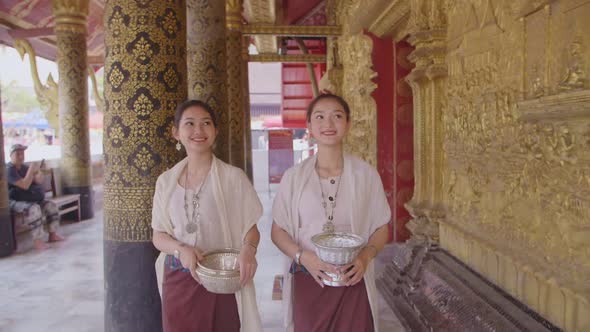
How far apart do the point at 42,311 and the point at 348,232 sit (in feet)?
11.5

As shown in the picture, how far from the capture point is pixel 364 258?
192 cm

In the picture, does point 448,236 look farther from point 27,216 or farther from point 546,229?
point 27,216

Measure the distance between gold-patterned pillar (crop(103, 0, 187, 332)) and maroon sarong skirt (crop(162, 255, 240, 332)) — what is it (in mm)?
764

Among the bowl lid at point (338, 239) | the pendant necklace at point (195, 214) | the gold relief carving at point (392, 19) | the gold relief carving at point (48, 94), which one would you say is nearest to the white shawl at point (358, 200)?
the bowl lid at point (338, 239)

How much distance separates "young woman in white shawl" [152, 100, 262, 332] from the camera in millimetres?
2117

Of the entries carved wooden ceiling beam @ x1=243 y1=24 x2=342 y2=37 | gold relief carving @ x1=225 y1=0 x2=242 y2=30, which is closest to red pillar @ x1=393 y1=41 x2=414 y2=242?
carved wooden ceiling beam @ x1=243 y1=24 x2=342 y2=37

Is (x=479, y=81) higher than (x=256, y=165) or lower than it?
Answer: higher

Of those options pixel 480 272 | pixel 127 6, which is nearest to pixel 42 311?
pixel 127 6

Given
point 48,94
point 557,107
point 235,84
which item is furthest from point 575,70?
point 48,94

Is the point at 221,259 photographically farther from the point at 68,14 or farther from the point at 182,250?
the point at 68,14

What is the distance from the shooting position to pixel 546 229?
239cm

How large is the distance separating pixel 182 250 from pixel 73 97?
304 inches

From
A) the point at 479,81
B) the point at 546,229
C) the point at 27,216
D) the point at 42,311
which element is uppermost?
the point at 479,81

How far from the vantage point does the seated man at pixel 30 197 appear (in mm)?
6695
